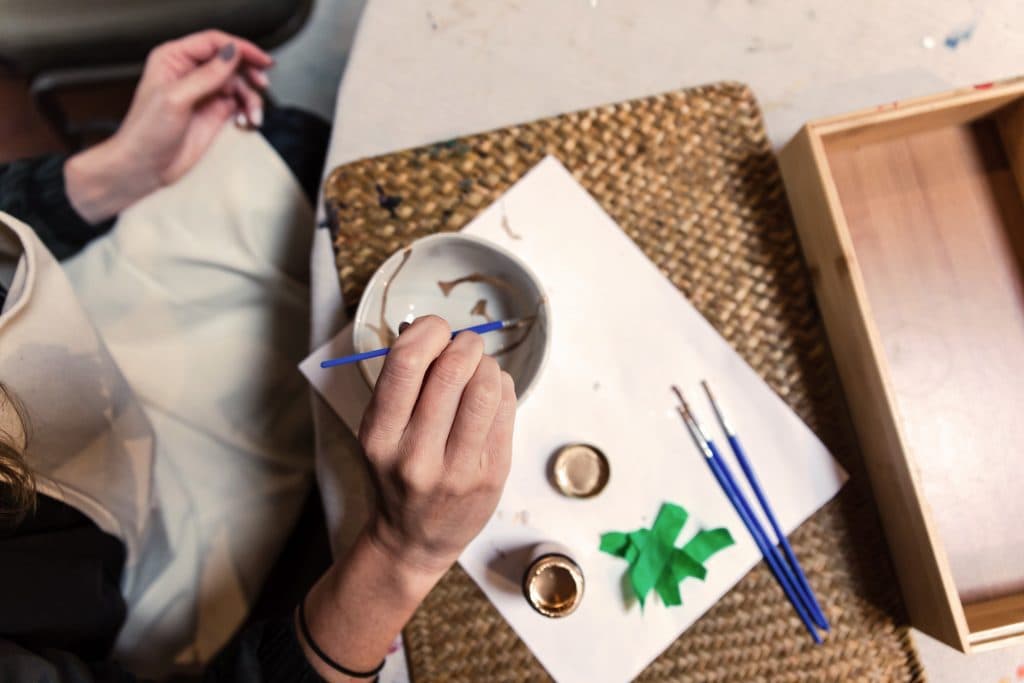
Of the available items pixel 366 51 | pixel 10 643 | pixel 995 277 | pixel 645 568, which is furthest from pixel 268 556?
pixel 995 277

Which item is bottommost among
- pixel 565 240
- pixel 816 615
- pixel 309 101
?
pixel 816 615

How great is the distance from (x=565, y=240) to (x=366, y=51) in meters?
0.25

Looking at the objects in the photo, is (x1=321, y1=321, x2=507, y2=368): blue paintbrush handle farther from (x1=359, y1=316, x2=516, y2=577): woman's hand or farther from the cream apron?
the cream apron

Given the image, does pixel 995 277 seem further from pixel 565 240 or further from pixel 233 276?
pixel 233 276

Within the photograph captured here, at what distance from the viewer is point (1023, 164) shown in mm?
510

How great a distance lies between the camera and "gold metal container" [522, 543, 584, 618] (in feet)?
1.50

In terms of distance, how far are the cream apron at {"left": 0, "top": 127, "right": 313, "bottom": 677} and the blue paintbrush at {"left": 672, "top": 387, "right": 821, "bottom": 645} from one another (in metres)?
0.39

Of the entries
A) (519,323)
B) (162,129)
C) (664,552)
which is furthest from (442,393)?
(162,129)

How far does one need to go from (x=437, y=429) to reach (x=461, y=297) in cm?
15

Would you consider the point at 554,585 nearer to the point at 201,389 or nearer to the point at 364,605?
the point at 364,605

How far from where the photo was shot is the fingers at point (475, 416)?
395 mm

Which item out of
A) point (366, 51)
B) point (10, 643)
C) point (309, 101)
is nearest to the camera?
point (10, 643)

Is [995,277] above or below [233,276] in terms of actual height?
below

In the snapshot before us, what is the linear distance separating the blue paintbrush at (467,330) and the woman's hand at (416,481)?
30 mm
